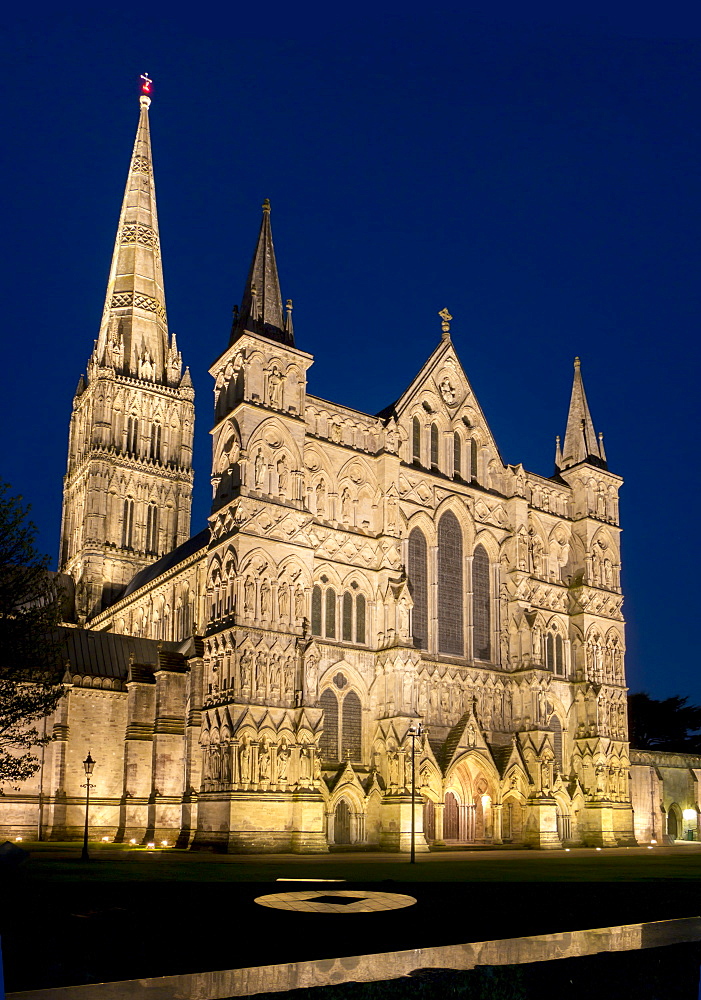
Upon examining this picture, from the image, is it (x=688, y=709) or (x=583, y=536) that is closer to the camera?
(x=583, y=536)

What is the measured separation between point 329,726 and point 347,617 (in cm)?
516

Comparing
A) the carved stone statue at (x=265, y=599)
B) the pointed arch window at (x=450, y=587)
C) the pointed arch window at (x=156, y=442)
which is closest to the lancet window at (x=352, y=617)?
the carved stone statue at (x=265, y=599)

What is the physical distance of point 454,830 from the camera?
46.9m

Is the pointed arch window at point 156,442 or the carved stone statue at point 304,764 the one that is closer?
the carved stone statue at point 304,764

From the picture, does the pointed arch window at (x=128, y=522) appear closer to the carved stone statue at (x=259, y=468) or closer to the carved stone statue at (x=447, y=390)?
the carved stone statue at (x=447, y=390)

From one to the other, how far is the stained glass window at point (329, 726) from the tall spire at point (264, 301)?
17178 millimetres

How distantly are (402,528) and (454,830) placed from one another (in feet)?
49.5

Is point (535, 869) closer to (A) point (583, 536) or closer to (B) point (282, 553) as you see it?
(B) point (282, 553)

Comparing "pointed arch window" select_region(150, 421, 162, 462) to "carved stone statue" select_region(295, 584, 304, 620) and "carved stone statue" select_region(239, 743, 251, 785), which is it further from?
"carved stone statue" select_region(239, 743, 251, 785)

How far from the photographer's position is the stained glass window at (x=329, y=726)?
143 feet

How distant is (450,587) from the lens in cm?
5047

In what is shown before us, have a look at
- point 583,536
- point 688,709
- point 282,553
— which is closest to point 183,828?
point 282,553

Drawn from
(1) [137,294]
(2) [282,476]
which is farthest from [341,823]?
(1) [137,294]

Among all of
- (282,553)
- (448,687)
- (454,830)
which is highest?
(282,553)
